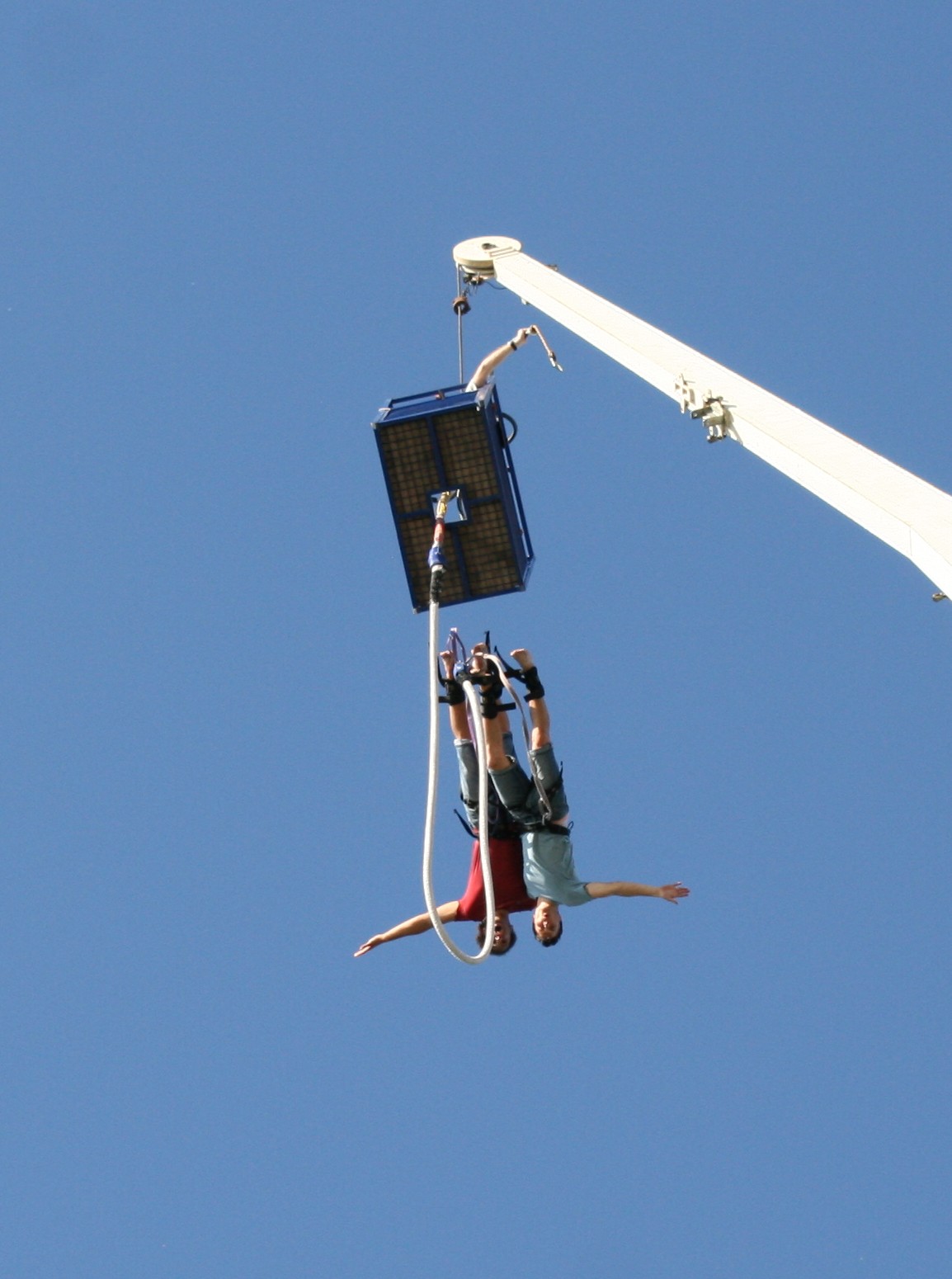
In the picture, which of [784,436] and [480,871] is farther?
[480,871]

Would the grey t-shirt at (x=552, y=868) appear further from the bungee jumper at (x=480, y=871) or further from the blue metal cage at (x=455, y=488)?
the blue metal cage at (x=455, y=488)

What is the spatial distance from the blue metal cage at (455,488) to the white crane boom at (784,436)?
991 mm

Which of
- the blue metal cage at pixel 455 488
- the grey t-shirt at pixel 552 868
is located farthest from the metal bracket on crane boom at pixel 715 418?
the grey t-shirt at pixel 552 868

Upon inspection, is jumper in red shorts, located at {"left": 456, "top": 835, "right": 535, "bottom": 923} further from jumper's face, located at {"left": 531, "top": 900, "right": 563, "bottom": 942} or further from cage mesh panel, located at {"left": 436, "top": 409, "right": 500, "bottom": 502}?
cage mesh panel, located at {"left": 436, "top": 409, "right": 500, "bottom": 502}

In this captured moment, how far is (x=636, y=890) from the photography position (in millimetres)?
14898

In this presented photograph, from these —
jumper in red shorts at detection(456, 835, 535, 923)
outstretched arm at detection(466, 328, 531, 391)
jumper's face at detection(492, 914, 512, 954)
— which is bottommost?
jumper's face at detection(492, 914, 512, 954)

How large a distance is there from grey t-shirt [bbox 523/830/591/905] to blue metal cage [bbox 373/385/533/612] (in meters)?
1.91

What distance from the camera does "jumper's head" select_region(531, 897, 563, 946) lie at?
1480 cm

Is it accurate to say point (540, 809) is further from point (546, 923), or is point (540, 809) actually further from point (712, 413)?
point (712, 413)

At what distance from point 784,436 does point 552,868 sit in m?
5.82

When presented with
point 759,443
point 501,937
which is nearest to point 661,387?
point 759,443

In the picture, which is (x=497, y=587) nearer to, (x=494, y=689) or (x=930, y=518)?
(x=494, y=689)

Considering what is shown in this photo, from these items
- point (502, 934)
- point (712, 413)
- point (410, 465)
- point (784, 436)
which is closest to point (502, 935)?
point (502, 934)

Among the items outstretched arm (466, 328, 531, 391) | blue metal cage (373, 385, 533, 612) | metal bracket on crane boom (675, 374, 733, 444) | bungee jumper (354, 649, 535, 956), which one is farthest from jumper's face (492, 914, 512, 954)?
metal bracket on crane boom (675, 374, 733, 444)
